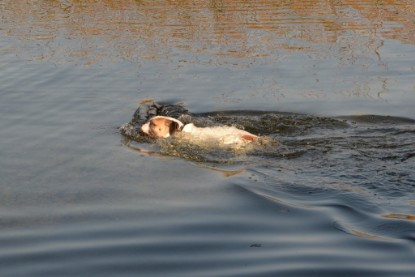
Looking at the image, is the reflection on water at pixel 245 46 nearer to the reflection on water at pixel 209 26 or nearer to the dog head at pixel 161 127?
the reflection on water at pixel 209 26

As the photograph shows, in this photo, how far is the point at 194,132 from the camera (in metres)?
8.50

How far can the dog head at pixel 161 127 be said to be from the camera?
857 cm

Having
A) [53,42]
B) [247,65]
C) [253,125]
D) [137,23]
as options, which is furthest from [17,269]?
[137,23]

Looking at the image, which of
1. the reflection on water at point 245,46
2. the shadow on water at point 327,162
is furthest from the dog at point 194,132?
the reflection on water at point 245,46

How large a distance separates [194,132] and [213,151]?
372 mm

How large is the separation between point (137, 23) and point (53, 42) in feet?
7.25

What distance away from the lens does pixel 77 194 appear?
6910mm

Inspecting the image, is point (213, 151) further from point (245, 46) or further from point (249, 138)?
point (245, 46)

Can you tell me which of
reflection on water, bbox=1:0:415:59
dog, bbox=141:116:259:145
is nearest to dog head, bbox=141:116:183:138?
dog, bbox=141:116:259:145

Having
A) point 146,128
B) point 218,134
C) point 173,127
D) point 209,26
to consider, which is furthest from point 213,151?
point 209,26

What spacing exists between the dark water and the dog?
20 centimetres

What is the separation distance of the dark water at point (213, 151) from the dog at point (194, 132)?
20 cm

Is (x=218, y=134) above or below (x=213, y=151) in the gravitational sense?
above

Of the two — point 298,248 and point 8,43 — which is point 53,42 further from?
point 298,248
